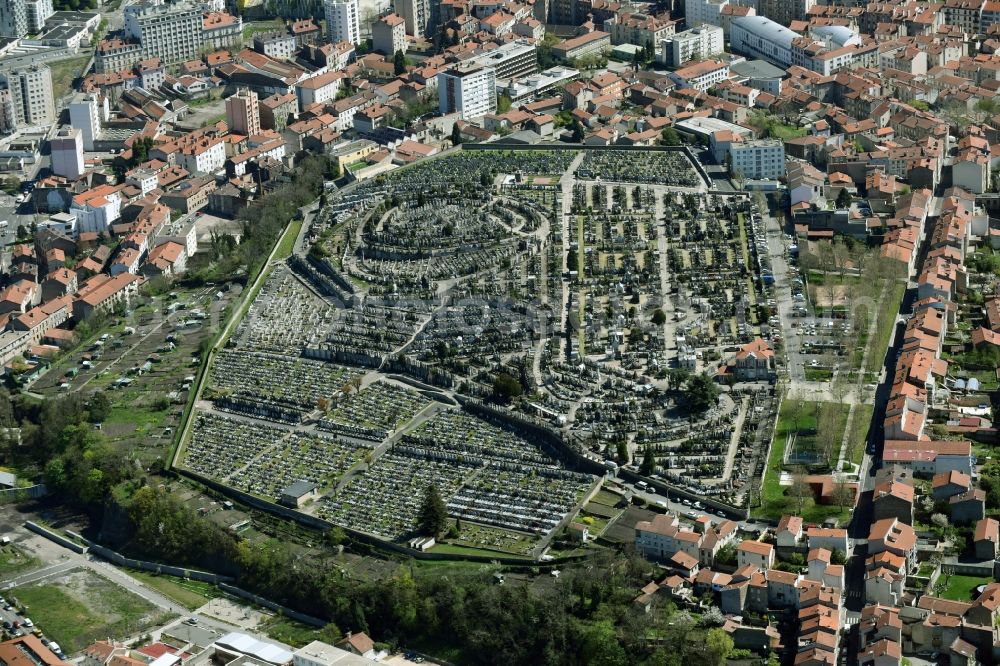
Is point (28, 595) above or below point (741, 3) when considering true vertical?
below

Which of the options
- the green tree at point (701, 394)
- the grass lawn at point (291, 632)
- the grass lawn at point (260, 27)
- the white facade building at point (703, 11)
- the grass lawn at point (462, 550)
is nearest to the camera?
the grass lawn at point (291, 632)

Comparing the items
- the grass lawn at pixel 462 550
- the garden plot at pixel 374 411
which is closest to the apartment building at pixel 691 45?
the garden plot at pixel 374 411

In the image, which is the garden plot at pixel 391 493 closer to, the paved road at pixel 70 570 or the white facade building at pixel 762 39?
the paved road at pixel 70 570

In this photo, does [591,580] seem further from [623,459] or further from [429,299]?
[429,299]

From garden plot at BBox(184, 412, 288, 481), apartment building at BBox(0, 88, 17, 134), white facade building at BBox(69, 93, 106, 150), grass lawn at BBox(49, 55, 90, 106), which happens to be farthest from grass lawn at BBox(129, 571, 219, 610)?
grass lawn at BBox(49, 55, 90, 106)

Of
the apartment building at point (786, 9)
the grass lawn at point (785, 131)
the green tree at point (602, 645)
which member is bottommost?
the green tree at point (602, 645)

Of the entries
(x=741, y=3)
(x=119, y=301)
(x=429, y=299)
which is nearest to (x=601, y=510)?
(x=429, y=299)
